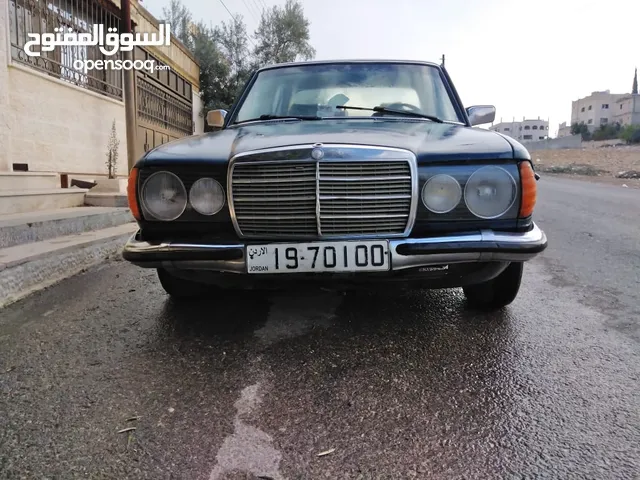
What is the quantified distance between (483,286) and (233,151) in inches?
60.7

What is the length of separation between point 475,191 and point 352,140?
1.96 ft

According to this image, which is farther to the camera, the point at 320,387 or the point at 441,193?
the point at 441,193

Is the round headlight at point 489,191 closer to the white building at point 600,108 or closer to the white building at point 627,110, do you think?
the white building at point 627,110

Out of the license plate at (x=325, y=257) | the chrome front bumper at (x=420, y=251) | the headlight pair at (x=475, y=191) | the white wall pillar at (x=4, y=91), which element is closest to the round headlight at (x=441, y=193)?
the headlight pair at (x=475, y=191)

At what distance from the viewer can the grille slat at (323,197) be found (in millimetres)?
2072

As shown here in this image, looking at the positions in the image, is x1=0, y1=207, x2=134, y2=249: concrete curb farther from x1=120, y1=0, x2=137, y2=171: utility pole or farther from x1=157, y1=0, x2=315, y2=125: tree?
x1=157, y1=0, x2=315, y2=125: tree

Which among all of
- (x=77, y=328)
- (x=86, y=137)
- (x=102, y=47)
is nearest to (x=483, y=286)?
(x=77, y=328)

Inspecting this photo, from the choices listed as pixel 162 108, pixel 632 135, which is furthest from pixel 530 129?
pixel 162 108

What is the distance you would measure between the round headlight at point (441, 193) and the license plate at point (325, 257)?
0.28 meters

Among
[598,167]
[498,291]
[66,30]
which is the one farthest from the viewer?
[598,167]

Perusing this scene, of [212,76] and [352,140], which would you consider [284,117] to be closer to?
[352,140]

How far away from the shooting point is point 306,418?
1568 millimetres

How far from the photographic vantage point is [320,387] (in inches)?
70.2

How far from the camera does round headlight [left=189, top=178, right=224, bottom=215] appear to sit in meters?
2.16
